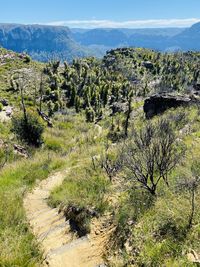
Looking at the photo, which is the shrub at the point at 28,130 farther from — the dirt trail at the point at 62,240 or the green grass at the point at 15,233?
the dirt trail at the point at 62,240

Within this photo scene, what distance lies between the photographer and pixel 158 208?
25.3 feet

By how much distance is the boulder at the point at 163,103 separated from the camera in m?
28.0

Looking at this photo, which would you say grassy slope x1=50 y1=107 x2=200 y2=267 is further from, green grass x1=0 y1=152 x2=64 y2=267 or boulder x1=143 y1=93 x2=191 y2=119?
boulder x1=143 y1=93 x2=191 y2=119

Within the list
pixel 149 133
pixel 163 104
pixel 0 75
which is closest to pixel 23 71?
pixel 0 75

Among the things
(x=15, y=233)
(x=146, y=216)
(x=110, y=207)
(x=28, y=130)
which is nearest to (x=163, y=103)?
(x=28, y=130)

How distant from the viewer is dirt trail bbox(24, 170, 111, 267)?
6934 millimetres

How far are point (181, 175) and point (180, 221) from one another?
245cm

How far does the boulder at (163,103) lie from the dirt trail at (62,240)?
20588mm

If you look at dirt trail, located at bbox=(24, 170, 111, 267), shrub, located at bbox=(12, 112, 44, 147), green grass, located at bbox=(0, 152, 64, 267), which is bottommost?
shrub, located at bbox=(12, 112, 44, 147)

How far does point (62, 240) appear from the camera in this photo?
7.92m

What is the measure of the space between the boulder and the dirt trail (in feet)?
67.5

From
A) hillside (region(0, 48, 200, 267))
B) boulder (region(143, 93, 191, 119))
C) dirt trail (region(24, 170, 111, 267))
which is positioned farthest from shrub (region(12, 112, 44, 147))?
dirt trail (region(24, 170, 111, 267))

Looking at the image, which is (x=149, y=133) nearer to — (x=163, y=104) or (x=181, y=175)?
(x=181, y=175)

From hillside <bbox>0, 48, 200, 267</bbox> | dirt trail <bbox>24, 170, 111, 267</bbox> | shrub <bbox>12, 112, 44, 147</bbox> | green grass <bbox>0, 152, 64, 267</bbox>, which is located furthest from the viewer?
shrub <bbox>12, 112, 44, 147</bbox>
